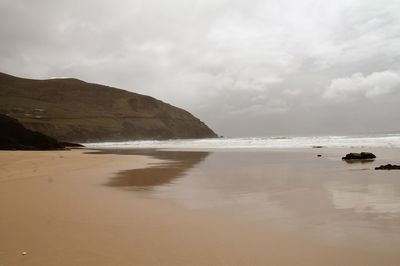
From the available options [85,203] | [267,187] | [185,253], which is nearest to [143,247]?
[185,253]

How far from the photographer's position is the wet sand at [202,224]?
192 inches

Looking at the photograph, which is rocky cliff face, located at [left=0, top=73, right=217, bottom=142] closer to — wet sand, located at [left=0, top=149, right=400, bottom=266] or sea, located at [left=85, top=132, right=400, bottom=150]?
sea, located at [left=85, top=132, right=400, bottom=150]

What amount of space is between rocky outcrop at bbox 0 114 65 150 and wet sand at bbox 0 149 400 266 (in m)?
30.7

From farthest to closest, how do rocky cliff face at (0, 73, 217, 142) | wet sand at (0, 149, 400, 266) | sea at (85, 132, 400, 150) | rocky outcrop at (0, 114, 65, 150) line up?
rocky cliff face at (0, 73, 217, 142) < sea at (85, 132, 400, 150) < rocky outcrop at (0, 114, 65, 150) < wet sand at (0, 149, 400, 266)

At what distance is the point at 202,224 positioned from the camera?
21.8 feet

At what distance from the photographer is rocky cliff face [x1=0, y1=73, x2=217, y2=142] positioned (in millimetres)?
121812

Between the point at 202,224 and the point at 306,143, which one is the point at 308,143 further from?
the point at 202,224

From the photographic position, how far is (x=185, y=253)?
4.99 m

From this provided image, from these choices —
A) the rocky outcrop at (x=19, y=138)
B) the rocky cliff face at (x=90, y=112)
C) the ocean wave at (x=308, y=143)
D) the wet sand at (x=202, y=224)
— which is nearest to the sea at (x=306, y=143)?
the ocean wave at (x=308, y=143)

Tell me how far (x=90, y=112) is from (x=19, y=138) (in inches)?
4301

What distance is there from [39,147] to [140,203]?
36.8 metres

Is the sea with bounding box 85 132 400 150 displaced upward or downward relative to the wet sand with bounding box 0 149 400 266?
upward

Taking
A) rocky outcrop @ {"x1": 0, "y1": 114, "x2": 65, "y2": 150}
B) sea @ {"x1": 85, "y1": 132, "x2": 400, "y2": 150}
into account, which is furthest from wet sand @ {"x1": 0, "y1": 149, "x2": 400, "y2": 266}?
rocky outcrop @ {"x1": 0, "y1": 114, "x2": 65, "y2": 150}

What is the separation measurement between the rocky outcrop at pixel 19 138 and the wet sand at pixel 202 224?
30745 mm
